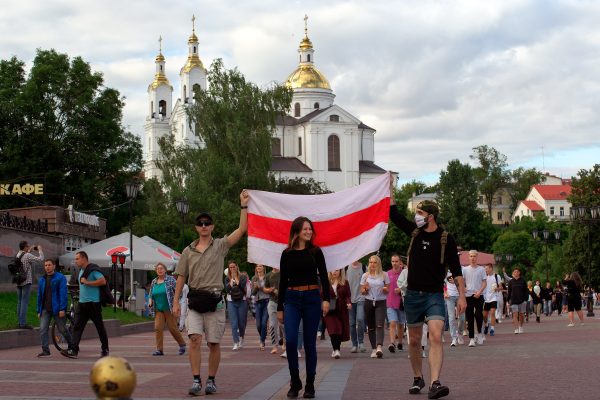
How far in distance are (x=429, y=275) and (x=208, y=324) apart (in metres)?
2.36

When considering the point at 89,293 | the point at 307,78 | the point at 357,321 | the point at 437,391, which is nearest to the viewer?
the point at 437,391

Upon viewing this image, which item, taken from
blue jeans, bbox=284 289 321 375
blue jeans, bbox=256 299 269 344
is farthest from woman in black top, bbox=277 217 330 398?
blue jeans, bbox=256 299 269 344

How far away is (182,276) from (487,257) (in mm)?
51332

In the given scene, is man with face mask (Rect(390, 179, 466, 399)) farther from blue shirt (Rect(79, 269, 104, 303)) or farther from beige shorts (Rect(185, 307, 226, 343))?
→ blue shirt (Rect(79, 269, 104, 303))

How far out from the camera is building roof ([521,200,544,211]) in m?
162

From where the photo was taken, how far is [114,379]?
3994mm

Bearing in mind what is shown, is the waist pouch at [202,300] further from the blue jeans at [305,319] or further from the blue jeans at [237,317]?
the blue jeans at [237,317]

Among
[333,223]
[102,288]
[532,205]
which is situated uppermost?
[532,205]

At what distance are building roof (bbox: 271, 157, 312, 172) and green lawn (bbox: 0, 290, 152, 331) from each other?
97242mm

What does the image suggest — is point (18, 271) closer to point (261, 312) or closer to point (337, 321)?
point (261, 312)

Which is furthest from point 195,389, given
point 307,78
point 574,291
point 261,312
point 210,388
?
point 307,78

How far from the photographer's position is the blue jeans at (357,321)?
19750 mm

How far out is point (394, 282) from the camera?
765 inches

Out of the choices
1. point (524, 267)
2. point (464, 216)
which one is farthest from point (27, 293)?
point (464, 216)
